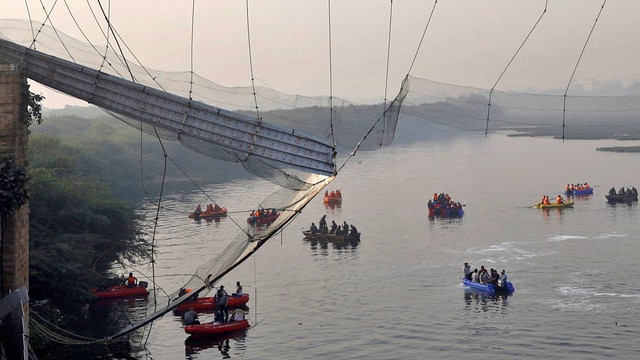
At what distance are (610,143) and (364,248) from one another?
113 meters

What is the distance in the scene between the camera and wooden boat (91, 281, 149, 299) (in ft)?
170

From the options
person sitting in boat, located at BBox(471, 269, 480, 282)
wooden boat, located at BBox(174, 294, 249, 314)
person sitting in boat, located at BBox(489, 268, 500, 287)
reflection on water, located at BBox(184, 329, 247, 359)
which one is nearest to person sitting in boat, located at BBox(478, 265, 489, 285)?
Answer: person sitting in boat, located at BBox(471, 269, 480, 282)

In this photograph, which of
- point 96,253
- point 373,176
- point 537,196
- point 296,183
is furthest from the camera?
point 373,176

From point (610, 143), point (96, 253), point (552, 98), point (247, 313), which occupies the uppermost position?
point (610, 143)

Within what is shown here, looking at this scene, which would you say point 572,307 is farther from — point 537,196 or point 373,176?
point 373,176

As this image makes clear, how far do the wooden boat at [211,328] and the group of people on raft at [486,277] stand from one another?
16054 millimetres

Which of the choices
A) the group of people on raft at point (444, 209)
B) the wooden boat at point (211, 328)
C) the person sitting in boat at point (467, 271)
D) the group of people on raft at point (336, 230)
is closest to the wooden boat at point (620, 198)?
the group of people on raft at point (444, 209)

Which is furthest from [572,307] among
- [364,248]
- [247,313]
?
[364,248]

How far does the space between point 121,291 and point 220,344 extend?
11384 millimetres

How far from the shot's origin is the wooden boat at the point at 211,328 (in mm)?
43562

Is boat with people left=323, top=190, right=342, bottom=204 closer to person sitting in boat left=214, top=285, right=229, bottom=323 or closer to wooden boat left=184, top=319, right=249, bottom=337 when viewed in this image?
person sitting in boat left=214, top=285, right=229, bottom=323

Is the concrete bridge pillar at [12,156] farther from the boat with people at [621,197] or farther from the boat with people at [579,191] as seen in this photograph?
the boat with people at [579,191]

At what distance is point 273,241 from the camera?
2921 inches

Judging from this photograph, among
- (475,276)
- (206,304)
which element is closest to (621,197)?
(475,276)
